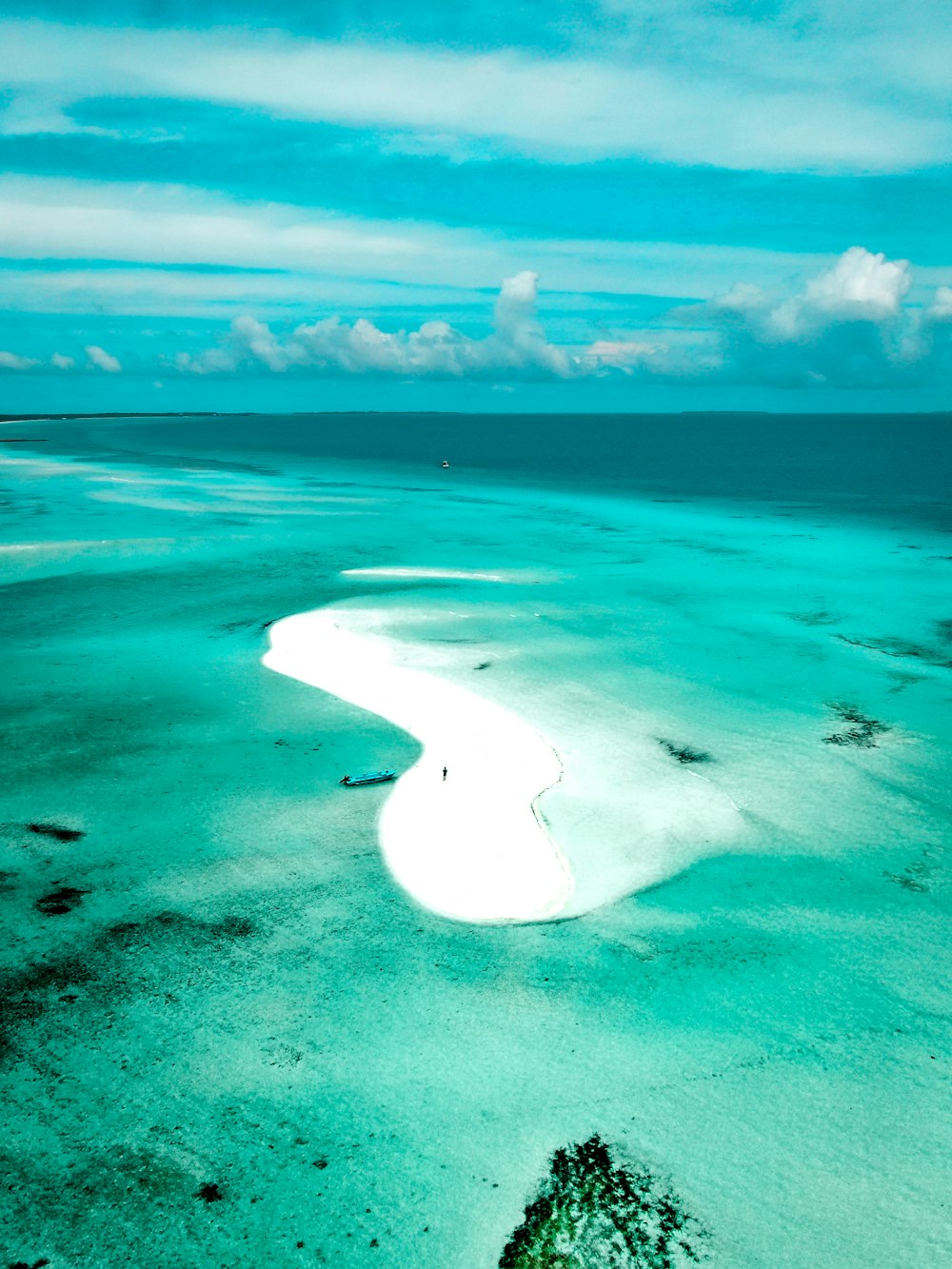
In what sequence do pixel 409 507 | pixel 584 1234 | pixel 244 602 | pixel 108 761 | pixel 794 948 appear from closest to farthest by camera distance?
pixel 584 1234
pixel 794 948
pixel 108 761
pixel 244 602
pixel 409 507

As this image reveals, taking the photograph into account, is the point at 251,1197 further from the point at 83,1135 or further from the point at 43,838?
the point at 43,838

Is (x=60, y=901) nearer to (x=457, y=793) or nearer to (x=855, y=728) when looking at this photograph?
(x=457, y=793)

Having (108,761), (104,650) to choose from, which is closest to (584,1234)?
(108,761)

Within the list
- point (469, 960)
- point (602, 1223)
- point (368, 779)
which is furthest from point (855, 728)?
point (602, 1223)

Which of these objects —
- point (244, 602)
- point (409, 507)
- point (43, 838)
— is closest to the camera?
point (43, 838)

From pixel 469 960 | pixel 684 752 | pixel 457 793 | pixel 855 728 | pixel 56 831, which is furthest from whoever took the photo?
pixel 855 728

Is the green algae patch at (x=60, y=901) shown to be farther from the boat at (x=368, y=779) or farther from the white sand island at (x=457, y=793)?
the boat at (x=368, y=779)

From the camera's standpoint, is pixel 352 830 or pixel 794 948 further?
pixel 352 830

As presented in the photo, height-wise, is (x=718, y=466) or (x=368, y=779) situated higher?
(x=718, y=466)
